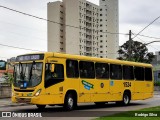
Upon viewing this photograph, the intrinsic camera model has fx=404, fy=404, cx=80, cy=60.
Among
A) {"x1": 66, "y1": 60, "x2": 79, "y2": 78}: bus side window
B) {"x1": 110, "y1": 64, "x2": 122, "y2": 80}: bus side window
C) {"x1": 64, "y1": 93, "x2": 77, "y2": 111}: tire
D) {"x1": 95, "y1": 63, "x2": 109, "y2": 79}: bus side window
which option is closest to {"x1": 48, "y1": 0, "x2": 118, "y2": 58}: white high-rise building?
{"x1": 110, "y1": 64, "x2": 122, "y2": 80}: bus side window

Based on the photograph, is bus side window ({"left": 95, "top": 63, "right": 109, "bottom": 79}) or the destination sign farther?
bus side window ({"left": 95, "top": 63, "right": 109, "bottom": 79})

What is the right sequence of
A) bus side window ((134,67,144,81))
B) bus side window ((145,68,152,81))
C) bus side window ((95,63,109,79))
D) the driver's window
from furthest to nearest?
bus side window ((145,68,152,81)) → bus side window ((134,67,144,81)) → bus side window ((95,63,109,79)) → the driver's window

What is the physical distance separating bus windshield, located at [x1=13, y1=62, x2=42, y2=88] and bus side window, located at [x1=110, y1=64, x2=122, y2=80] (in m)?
6.92

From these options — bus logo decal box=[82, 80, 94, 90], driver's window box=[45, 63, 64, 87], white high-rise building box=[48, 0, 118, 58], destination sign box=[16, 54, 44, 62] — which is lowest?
bus logo decal box=[82, 80, 94, 90]

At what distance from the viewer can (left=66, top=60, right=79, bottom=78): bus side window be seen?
70.7 ft

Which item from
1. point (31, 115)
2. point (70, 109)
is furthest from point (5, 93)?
point (31, 115)

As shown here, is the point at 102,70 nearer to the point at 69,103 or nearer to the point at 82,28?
the point at 69,103

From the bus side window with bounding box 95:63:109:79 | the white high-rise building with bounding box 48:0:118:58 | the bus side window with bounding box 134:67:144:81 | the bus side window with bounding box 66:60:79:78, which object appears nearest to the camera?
the bus side window with bounding box 66:60:79:78

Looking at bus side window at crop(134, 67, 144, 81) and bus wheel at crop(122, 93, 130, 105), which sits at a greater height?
bus side window at crop(134, 67, 144, 81)

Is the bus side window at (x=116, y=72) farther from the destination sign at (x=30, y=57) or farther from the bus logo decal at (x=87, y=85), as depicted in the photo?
the destination sign at (x=30, y=57)

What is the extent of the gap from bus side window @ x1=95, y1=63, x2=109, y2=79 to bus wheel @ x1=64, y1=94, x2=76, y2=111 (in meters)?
3.04

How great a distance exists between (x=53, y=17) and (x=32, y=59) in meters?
130

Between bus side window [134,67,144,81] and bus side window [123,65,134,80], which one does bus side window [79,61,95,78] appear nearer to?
bus side window [123,65,134,80]

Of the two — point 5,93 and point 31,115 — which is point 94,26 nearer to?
point 5,93
